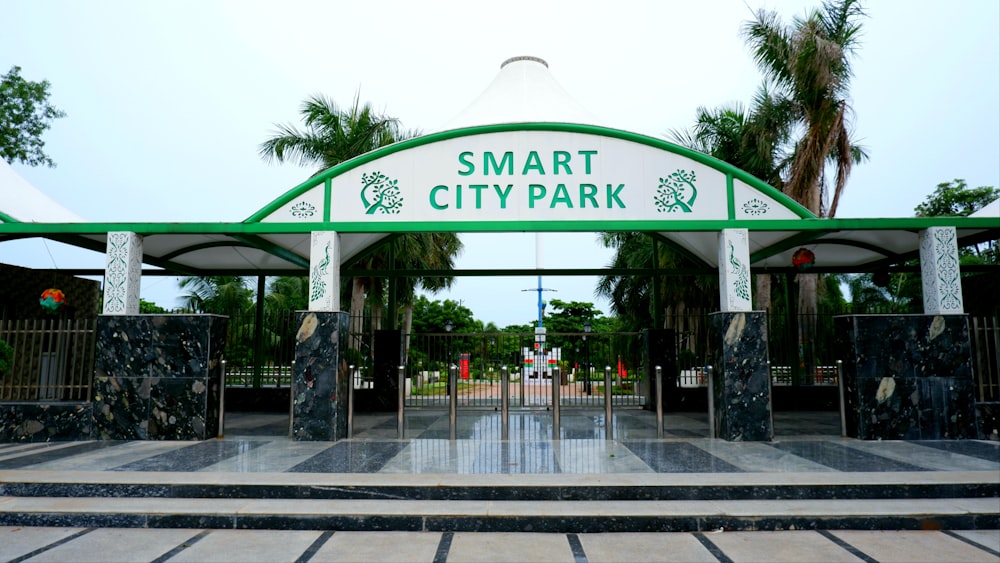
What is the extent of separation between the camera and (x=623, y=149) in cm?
870

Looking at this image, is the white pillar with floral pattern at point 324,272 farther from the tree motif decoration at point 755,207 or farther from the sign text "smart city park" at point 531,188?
the tree motif decoration at point 755,207

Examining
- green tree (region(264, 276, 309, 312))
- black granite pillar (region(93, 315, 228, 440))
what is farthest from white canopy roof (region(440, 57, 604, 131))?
green tree (region(264, 276, 309, 312))

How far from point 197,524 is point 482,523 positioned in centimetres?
253

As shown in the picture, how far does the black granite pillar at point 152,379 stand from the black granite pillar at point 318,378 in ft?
4.39

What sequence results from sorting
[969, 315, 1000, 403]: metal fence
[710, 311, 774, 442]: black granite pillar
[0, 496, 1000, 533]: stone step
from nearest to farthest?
1. [0, 496, 1000, 533]: stone step
2. [710, 311, 774, 442]: black granite pillar
3. [969, 315, 1000, 403]: metal fence

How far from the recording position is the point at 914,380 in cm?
828

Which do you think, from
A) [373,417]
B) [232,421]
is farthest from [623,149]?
[232,421]

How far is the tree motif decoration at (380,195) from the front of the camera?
8.62m

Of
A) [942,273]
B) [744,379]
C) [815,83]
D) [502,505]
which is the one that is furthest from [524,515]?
[815,83]

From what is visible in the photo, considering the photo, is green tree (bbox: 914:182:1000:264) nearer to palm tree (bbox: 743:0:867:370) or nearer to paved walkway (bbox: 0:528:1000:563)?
palm tree (bbox: 743:0:867:370)

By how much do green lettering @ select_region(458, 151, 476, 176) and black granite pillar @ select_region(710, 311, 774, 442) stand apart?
13.6ft

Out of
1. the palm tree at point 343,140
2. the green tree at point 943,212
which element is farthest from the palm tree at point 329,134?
the green tree at point 943,212

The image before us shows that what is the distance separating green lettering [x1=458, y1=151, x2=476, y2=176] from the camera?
340 inches

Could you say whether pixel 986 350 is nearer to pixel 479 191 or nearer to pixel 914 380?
pixel 914 380
